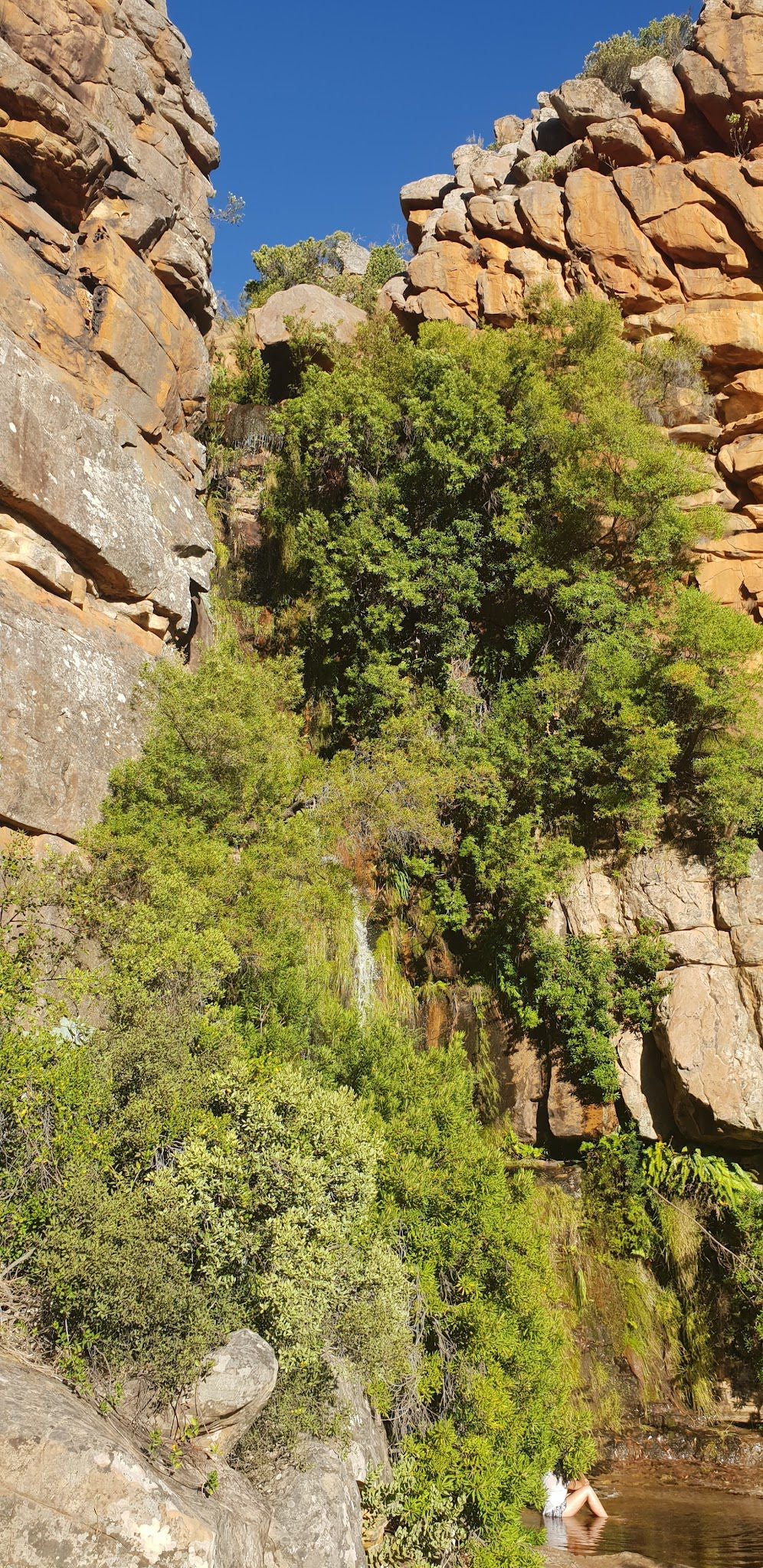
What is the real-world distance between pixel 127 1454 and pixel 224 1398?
137 cm

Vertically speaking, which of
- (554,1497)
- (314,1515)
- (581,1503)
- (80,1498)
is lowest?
(581,1503)

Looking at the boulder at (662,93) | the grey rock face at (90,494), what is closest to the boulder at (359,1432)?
the grey rock face at (90,494)

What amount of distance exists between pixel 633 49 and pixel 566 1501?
31.9 meters

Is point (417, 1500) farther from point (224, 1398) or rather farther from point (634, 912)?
point (634, 912)

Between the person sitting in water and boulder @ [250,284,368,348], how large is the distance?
24198 millimetres

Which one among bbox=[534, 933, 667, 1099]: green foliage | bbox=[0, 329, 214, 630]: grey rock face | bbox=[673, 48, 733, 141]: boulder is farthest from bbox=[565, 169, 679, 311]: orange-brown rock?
bbox=[534, 933, 667, 1099]: green foliage

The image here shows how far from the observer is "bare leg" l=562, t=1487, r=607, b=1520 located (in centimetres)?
1103

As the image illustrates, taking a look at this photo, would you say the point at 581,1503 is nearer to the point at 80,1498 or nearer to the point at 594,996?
the point at 594,996

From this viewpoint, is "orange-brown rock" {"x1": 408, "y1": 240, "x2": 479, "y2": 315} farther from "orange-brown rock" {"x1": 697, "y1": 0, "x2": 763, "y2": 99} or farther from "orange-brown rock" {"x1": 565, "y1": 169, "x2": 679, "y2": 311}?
"orange-brown rock" {"x1": 697, "y1": 0, "x2": 763, "y2": 99}

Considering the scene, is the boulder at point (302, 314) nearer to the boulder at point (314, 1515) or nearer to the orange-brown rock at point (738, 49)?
the orange-brown rock at point (738, 49)

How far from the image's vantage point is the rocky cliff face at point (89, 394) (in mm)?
13344

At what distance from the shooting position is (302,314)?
2517 cm

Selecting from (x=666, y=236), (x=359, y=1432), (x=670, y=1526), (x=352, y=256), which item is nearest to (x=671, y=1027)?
(x=670, y=1526)

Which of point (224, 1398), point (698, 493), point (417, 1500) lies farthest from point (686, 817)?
point (224, 1398)
